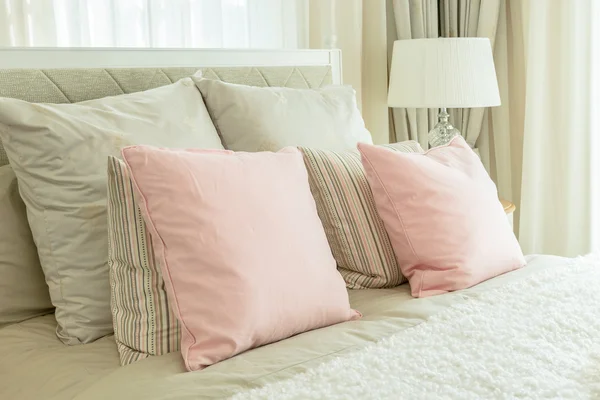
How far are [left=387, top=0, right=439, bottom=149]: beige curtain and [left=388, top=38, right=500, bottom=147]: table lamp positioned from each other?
41 cm

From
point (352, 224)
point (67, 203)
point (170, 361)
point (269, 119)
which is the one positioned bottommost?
point (170, 361)

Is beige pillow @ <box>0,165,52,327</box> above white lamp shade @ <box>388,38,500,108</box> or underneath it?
underneath

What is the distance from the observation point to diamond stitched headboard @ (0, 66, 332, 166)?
1628 millimetres

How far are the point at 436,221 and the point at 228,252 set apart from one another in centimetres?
55

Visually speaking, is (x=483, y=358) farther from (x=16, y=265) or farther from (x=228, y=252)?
(x=16, y=265)

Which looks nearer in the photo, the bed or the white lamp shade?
the bed

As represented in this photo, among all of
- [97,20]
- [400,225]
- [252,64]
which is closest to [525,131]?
[252,64]

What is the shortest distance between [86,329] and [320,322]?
47 centimetres

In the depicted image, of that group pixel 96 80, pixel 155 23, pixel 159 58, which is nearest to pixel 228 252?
pixel 96 80

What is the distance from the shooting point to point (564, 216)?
288 centimetres

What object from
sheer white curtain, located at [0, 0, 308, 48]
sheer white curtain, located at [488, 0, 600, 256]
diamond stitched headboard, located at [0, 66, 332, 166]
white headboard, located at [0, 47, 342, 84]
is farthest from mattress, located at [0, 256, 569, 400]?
sheer white curtain, located at [488, 0, 600, 256]

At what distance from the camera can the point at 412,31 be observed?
2992 mm

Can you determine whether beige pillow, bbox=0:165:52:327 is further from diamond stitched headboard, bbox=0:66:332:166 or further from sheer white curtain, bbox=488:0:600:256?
sheer white curtain, bbox=488:0:600:256

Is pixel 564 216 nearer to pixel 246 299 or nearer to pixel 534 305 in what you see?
pixel 534 305
